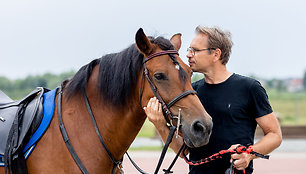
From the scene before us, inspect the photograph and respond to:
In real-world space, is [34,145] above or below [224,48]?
below

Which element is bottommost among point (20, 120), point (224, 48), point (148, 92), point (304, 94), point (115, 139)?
point (304, 94)

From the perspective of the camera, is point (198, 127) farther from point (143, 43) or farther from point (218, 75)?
point (143, 43)

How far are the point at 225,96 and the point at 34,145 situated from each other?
5.34 feet

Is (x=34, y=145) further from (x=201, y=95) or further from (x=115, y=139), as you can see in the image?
(x=201, y=95)

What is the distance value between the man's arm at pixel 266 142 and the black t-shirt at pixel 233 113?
63 mm

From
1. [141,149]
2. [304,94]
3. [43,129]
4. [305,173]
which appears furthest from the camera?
[304,94]

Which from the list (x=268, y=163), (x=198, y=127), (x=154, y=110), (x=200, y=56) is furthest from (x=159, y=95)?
(x=268, y=163)

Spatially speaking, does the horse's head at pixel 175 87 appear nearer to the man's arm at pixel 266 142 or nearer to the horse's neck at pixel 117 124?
the horse's neck at pixel 117 124

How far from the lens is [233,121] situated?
270 cm

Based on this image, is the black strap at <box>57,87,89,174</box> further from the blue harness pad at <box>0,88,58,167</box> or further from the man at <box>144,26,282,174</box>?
the man at <box>144,26,282,174</box>

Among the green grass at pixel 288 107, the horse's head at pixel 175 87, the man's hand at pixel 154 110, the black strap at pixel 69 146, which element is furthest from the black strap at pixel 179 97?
the green grass at pixel 288 107

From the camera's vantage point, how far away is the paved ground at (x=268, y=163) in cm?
866

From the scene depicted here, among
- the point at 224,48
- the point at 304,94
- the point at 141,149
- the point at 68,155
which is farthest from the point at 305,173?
the point at 304,94

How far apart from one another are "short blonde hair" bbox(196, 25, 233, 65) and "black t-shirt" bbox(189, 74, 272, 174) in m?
0.23
